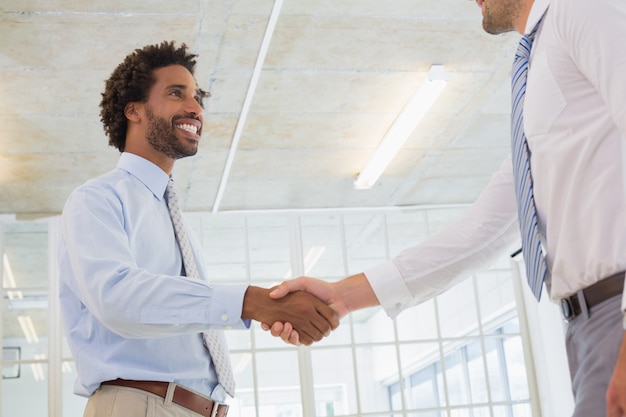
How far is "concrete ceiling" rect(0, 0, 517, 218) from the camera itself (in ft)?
14.8

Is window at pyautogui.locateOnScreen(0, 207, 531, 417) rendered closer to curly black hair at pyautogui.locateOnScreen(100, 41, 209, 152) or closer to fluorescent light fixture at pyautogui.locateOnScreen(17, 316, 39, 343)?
fluorescent light fixture at pyautogui.locateOnScreen(17, 316, 39, 343)

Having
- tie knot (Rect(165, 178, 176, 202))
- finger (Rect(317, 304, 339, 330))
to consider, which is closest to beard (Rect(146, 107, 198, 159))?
tie knot (Rect(165, 178, 176, 202))

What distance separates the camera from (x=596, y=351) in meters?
1.35

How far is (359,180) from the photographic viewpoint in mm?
7207

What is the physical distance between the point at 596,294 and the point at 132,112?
1609 mm

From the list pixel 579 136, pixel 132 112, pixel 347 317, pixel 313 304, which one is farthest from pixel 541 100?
pixel 347 317

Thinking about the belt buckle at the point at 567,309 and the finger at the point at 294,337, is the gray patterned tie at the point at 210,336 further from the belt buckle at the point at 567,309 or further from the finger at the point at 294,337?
the belt buckle at the point at 567,309

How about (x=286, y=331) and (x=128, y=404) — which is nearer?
(x=128, y=404)

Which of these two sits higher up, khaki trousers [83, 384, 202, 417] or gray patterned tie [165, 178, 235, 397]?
gray patterned tie [165, 178, 235, 397]

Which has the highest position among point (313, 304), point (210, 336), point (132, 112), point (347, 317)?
point (347, 317)

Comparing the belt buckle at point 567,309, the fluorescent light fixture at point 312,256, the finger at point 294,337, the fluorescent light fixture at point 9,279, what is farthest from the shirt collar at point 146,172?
the fluorescent light fixture at point 312,256

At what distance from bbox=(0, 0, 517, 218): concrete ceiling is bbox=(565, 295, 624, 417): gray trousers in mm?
3272

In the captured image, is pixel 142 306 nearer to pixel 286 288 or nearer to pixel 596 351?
pixel 286 288

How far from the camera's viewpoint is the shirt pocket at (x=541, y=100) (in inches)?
58.1
